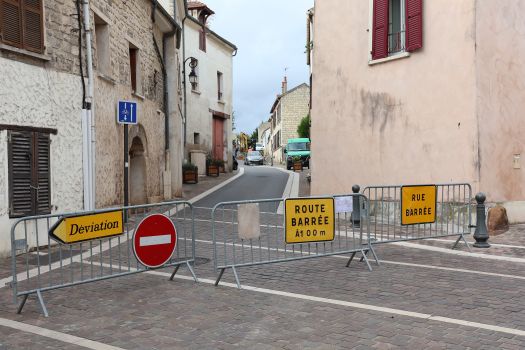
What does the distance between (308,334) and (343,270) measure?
2823 mm

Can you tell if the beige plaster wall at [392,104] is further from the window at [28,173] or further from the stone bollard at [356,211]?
the window at [28,173]

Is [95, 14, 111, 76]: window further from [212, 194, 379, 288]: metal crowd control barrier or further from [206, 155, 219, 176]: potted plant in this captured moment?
[206, 155, 219, 176]: potted plant

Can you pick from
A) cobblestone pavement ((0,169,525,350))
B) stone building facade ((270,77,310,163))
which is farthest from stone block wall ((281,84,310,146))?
cobblestone pavement ((0,169,525,350))

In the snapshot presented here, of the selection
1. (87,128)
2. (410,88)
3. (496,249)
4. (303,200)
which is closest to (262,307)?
(303,200)

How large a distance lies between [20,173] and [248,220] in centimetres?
480

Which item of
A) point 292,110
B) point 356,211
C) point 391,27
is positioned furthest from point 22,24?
point 292,110

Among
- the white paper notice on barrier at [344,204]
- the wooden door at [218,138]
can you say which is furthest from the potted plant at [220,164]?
the white paper notice on barrier at [344,204]

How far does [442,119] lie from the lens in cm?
1124

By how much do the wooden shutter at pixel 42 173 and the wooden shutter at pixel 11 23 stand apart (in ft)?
5.54

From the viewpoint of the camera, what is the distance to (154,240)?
632 cm

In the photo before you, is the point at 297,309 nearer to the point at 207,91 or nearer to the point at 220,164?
the point at 220,164

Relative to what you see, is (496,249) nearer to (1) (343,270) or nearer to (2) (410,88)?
(1) (343,270)

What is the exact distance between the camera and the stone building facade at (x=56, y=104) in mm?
8812

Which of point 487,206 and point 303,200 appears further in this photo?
point 487,206
